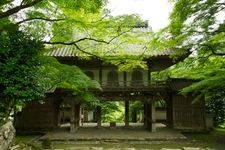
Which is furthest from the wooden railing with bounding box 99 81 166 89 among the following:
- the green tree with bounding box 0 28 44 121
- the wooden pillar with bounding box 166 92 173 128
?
the green tree with bounding box 0 28 44 121

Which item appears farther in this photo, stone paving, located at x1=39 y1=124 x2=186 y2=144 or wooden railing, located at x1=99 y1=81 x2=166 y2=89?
wooden railing, located at x1=99 y1=81 x2=166 y2=89

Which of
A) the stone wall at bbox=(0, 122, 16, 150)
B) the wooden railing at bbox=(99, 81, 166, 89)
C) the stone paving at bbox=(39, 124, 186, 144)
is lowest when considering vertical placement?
the stone paving at bbox=(39, 124, 186, 144)

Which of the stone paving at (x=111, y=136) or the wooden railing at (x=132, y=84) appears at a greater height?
the wooden railing at (x=132, y=84)

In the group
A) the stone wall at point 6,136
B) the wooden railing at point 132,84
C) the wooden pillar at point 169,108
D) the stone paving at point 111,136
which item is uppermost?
the wooden railing at point 132,84

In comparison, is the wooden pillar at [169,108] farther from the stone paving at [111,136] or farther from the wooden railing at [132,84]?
the stone paving at [111,136]

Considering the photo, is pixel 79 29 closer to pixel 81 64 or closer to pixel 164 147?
pixel 164 147

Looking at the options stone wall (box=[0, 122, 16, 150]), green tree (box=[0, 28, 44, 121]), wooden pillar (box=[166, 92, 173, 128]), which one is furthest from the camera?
wooden pillar (box=[166, 92, 173, 128])

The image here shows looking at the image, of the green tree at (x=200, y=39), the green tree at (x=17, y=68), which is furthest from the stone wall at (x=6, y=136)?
the green tree at (x=200, y=39)

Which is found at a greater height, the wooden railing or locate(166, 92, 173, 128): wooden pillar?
the wooden railing

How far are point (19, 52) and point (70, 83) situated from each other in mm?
3284

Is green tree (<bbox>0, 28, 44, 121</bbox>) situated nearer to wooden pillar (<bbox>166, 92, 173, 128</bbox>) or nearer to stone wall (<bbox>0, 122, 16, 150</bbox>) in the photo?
stone wall (<bbox>0, 122, 16, 150</bbox>)

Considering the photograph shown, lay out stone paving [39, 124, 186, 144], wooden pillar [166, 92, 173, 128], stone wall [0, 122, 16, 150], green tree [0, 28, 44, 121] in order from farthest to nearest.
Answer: wooden pillar [166, 92, 173, 128], stone paving [39, 124, 186, 144], green tree [0, 28, 44, 121], stone wall [0, 122, 16, 150]

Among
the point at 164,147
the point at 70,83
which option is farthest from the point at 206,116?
the point at 70,83

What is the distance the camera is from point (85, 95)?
16.9 meters
